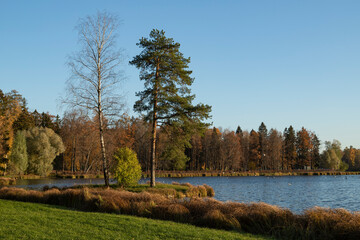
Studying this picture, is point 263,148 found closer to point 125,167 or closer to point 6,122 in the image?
point 6,122

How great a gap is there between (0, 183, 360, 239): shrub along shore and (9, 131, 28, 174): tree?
38.4m

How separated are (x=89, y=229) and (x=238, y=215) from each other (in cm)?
594

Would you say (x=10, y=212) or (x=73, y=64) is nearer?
(x=10, y=212)

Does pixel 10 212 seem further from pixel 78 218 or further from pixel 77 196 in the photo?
pixel 77 196

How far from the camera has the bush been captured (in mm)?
23375

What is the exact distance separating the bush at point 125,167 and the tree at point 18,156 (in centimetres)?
3322

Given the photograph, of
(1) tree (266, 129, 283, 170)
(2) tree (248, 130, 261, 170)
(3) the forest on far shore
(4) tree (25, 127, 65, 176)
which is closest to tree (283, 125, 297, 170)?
(3) the forest on far shore

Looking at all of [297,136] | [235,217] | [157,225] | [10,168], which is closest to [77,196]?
[157,225]

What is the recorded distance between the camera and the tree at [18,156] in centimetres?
4881

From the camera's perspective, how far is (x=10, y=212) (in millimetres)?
12250

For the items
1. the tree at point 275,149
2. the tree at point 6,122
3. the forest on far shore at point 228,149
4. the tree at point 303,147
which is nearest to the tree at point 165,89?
the tree at point 6,122

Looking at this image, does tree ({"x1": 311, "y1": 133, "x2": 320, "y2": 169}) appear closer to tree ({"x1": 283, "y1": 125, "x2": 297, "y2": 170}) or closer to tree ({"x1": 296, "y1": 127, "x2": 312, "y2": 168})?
Answer: tree ({"x1": 296, "y1": 127, "x2": 312, "y2": 168})

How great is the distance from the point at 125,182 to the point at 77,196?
715cm

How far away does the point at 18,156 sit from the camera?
4888 centimetres
